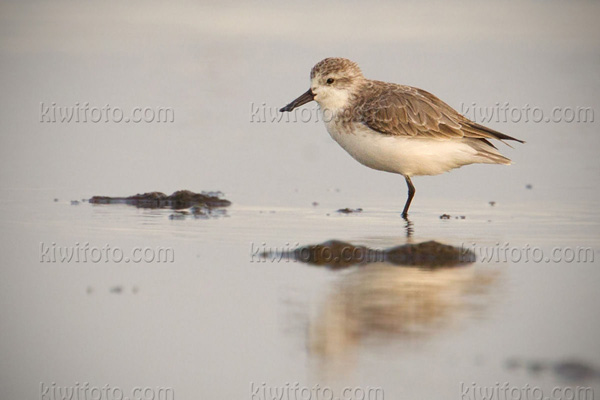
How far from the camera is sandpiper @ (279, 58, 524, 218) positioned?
9852 millimetres

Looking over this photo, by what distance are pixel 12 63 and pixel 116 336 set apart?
11.2 m

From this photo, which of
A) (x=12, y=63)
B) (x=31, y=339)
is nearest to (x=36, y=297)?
(x=31, y=339)

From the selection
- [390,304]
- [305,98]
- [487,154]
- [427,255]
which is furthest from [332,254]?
[305,98]

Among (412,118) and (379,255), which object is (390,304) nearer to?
(379,255)
